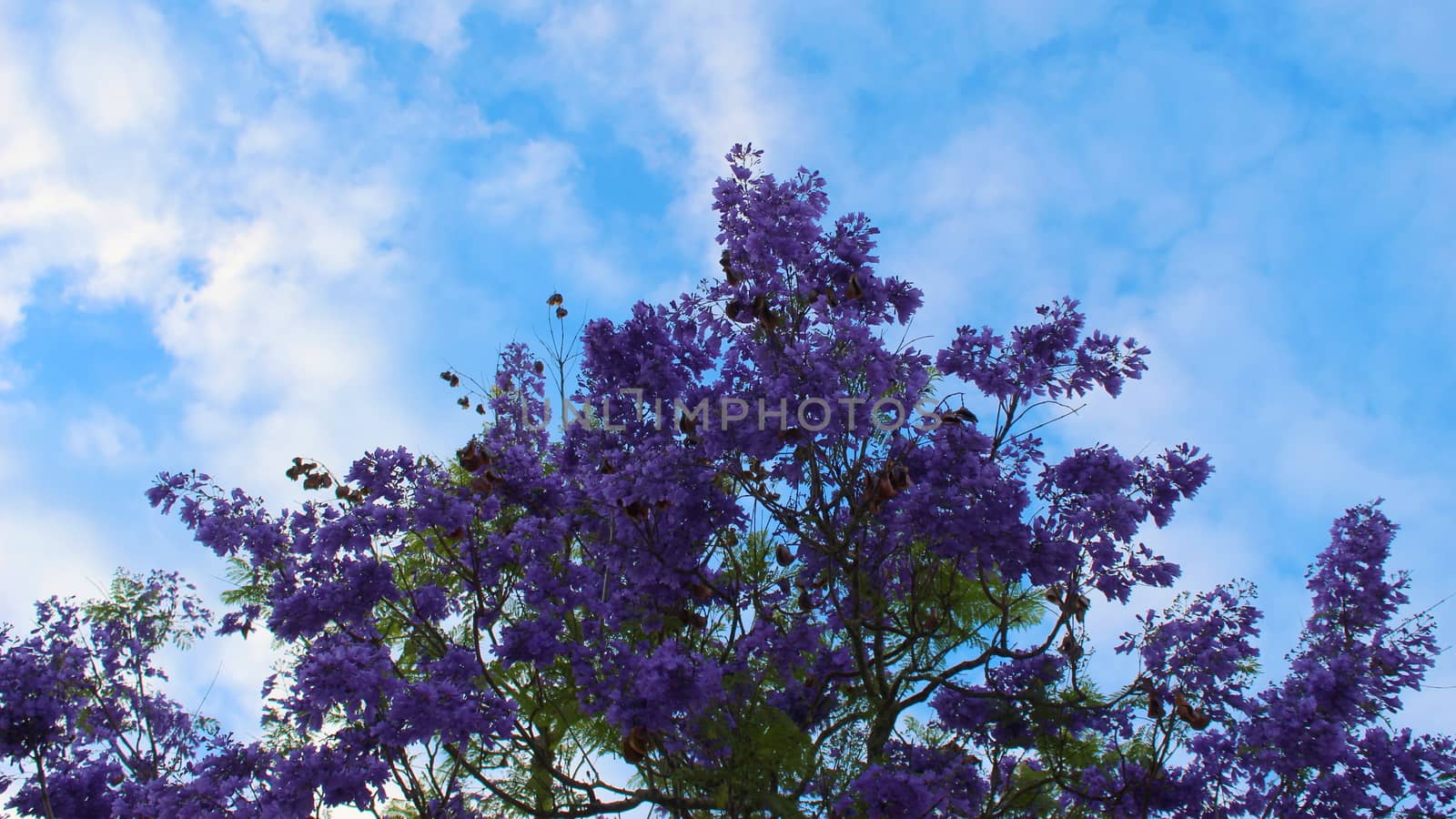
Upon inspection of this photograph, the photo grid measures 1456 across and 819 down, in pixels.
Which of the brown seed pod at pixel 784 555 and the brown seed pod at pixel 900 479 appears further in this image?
the brown seed pod at pixel 784 555

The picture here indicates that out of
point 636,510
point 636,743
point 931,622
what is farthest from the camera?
point 931,622

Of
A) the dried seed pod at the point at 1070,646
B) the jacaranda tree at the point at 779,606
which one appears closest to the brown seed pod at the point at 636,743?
the jacaranda tree at the point at 779,606

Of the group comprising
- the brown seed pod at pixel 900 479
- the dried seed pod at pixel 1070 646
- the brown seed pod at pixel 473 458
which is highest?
the brown seed pod at pixel 473 458

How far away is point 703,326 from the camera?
262 inches

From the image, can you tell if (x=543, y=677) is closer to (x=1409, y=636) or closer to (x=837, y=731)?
(x=837, y=731)

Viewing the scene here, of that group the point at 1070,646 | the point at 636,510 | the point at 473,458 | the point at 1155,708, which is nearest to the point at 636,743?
the point at 636,510

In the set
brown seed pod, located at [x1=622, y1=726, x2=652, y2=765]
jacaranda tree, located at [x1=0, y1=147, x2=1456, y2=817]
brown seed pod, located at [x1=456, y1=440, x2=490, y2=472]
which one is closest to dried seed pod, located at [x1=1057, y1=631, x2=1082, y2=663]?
jacaranda tree, located at [x1=0, y1=147, x2=1456, y2=817]

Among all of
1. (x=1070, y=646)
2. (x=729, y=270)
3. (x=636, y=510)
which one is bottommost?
(x=1070, y=646)

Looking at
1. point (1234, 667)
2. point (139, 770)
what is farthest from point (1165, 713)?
point (139, 770)

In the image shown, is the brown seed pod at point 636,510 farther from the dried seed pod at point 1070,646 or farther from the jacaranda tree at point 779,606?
the dried seed pod at point 1070,646

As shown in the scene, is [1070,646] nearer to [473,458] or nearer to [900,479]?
[900,479]

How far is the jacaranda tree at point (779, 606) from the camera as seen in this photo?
5789 mm

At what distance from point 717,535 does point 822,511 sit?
0.69m

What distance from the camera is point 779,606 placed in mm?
6777
